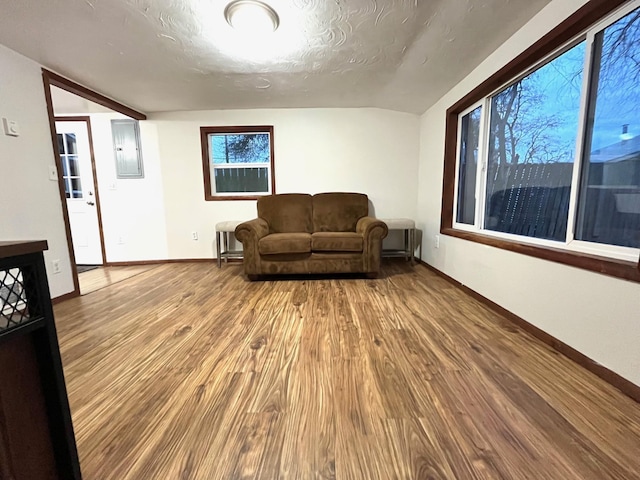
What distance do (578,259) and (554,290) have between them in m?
0.24

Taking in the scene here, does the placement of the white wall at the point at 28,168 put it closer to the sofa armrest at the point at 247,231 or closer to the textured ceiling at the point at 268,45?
the textured ceiling at the point at 268,45

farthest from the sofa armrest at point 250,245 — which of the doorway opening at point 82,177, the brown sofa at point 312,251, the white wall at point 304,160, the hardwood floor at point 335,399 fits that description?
the doorway opening at point 82,177

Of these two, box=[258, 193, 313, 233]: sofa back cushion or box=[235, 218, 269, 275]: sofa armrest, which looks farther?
box=[258, 193, 313, 233]: sofa back cushion

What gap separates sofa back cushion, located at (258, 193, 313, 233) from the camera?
3387 mm

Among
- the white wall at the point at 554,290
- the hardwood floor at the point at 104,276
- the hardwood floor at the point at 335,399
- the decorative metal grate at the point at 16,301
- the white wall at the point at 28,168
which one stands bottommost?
the hardwood floor at the point at 335,399

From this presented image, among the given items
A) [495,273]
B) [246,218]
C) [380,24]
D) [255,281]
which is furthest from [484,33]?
[246,218]

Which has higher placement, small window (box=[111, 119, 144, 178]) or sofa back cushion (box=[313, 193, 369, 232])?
small window (box=[111, 119, 144, 178])

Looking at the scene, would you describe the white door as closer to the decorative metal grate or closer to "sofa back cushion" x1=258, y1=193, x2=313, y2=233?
"sofa back cushion" x1=258, y1=193, x2=313, y2=233

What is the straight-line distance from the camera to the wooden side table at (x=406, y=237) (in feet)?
10.7

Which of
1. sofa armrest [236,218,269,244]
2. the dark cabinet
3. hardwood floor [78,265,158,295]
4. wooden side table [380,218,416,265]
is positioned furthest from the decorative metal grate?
wooden side table [380,218,416,265]

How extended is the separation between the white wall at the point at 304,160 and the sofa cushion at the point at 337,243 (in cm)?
109

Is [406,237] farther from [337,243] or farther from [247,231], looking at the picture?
[247,231]

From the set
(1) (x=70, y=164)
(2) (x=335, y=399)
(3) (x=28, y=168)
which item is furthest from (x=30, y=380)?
(1) (x=70, y=164)

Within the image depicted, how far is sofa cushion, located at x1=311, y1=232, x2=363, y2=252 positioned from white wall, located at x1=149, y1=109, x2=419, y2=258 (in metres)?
1.09
